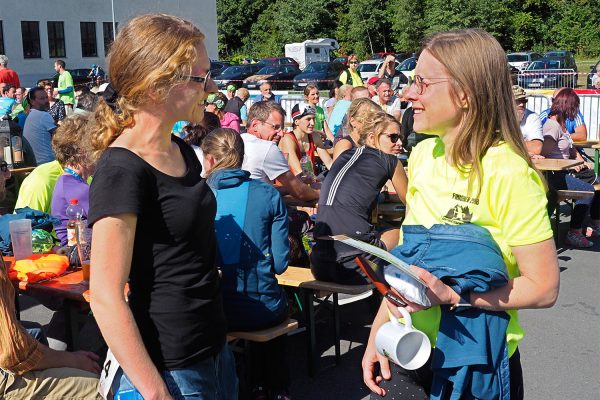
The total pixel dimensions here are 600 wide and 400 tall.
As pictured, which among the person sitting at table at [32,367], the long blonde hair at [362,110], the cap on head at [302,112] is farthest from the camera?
the cap on head at [302,112]

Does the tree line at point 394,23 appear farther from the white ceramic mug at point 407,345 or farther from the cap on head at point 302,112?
the white ceramic mug at point 407,345

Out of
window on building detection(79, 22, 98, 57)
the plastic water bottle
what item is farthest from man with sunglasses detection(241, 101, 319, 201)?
window on building detection(79, 22, 98, 57)

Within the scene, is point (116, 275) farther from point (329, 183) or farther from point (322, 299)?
point (322, 299)

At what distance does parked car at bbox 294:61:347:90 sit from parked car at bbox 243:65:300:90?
1.73 feet

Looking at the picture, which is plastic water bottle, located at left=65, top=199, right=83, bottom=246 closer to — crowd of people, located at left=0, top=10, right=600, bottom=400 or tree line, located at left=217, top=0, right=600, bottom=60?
crowd of people, located at left=0, top=10, right=600, bottom=400

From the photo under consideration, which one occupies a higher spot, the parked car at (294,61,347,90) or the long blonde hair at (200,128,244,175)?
the parked car at (294,61,347,90)

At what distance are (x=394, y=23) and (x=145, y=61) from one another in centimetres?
5176

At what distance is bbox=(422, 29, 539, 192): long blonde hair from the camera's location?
190 cm

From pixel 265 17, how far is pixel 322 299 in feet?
190

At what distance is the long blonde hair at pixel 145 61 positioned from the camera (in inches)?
74.4

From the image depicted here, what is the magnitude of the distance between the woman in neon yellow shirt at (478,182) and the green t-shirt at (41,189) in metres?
3.67

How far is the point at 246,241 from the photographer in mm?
3906

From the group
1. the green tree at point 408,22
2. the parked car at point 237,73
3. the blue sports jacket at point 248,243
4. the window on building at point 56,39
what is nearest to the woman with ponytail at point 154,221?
the blue sports jacket at point 248,243

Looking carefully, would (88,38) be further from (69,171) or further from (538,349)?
(538,349)
